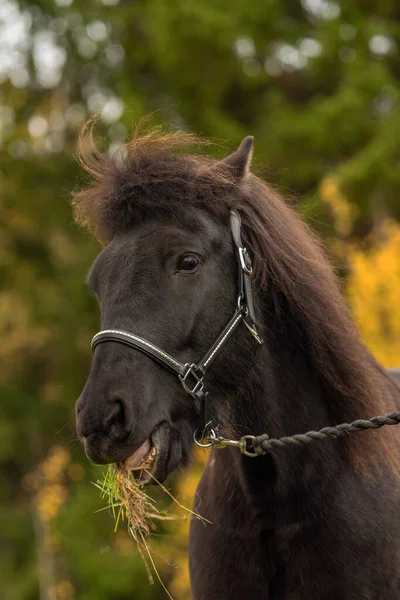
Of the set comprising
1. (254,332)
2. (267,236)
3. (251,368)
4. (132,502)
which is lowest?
(132,502)

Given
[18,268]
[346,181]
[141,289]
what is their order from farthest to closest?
[18,268] → [346,181] → [141,289]

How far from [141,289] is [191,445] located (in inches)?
25.6

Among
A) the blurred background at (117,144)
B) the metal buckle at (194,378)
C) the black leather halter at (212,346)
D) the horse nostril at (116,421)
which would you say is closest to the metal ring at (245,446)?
the black leather halter at (212,346)

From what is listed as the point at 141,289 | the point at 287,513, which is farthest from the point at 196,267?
the point at 287,513

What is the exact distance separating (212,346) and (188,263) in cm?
A: 33

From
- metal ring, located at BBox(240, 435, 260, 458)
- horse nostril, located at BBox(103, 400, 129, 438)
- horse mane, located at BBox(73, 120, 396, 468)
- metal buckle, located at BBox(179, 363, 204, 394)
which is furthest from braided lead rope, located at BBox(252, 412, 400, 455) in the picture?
horse nostril, located at BBox(103, 400, 129, 438)

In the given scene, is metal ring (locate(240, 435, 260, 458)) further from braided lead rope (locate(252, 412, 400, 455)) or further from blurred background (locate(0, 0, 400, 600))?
blurred background (locate(0, 0, 400, 600))

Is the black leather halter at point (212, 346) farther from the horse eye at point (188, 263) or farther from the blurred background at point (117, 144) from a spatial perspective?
the blurred background at point (117, 144)

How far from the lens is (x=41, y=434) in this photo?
1947 cm

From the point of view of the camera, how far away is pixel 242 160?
3.62m

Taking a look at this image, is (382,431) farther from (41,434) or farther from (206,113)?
(41,434)

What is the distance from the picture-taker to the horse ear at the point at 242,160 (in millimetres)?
3617

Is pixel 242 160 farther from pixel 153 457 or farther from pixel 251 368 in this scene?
pixel 153 457

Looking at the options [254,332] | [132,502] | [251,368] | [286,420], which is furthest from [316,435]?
[132,502]
